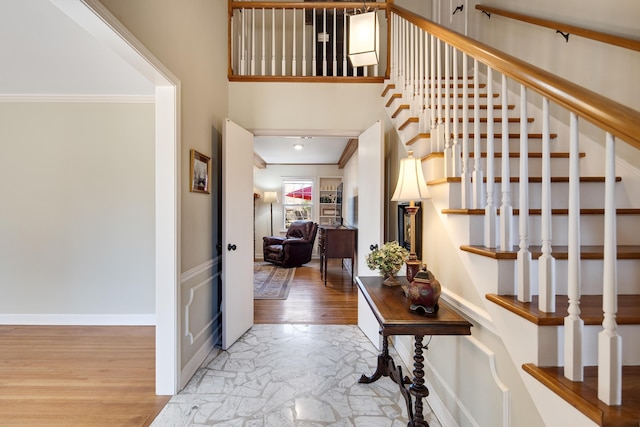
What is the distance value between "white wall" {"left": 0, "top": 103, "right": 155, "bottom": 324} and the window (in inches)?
169

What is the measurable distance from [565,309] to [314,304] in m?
3.02

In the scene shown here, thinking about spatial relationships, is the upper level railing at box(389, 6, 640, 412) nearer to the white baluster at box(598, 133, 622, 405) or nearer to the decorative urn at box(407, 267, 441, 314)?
the white baluster at box(598, 133, 622, 405)

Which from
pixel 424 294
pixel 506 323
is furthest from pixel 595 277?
pixel 424 294

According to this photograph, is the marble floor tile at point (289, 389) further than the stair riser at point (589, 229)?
Yes

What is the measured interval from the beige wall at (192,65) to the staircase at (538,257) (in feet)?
5.56

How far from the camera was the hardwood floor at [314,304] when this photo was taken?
324 cm

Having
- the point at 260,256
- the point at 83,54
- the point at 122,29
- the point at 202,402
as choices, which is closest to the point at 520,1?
the point at 122,29

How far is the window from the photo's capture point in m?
7.25

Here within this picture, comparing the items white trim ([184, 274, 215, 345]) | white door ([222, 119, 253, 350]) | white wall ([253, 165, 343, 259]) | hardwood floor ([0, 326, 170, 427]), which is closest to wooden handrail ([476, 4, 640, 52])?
white door ([222, 119, 253, 350])

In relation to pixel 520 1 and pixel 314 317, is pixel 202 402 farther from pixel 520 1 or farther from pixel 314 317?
pixel 520 1

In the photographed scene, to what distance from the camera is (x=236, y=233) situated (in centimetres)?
270

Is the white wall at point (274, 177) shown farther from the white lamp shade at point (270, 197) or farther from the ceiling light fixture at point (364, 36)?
the ceiling light fixture at point (364, 36)

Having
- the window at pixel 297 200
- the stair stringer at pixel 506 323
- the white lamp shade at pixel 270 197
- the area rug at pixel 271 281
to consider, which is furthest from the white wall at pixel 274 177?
the stair stringer at pixel 506 323

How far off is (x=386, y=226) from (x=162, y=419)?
2.42 metres
